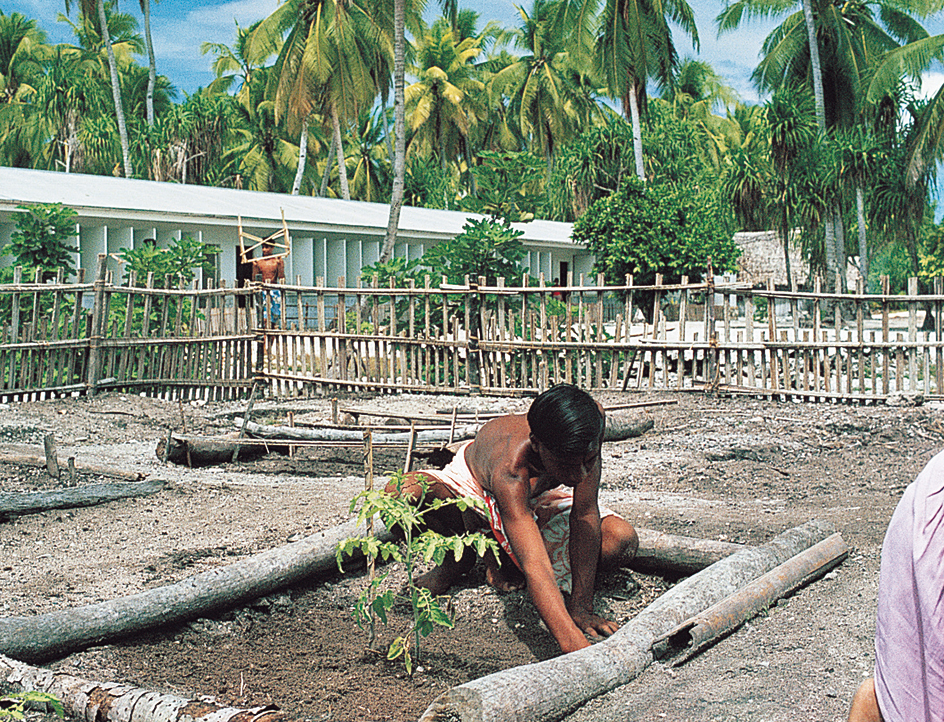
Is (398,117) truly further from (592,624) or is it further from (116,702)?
(116,702)

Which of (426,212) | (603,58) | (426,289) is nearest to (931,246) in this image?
(603,58)

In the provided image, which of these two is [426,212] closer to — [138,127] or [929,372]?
[138,127]

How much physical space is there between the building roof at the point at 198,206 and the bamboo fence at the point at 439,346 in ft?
19.2

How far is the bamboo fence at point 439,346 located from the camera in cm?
1032

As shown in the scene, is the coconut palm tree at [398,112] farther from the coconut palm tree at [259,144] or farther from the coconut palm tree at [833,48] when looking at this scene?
the coconut palm tree at [259,144]

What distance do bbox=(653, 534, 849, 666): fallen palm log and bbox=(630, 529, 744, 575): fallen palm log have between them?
1.14 feet

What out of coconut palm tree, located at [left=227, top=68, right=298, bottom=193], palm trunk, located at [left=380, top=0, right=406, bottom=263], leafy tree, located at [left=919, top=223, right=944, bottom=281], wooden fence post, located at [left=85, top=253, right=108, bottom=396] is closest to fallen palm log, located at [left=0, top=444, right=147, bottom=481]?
wooden fence post, located at [left=85, top=253, right=108, bottom=396]

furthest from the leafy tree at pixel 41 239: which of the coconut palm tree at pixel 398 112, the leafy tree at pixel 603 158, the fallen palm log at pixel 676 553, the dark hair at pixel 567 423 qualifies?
the leafy tree at pixel 603 158

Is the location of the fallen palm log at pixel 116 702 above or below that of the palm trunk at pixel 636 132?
below

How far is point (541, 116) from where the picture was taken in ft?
124

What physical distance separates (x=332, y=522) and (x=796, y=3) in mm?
28365

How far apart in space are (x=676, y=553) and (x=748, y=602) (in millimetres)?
814

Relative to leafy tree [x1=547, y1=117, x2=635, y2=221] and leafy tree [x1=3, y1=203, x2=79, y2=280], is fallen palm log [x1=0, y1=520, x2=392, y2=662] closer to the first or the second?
leafy tree [x1=3, y1=203, x2=79, y2=280]

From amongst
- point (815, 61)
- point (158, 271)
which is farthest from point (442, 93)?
point (158, 271)
